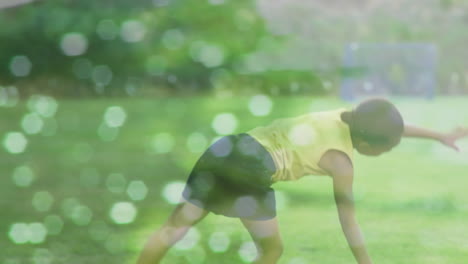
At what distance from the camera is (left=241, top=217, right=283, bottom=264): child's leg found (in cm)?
193

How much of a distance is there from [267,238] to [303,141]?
0.23 meters

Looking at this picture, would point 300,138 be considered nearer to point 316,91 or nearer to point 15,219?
point 15,219

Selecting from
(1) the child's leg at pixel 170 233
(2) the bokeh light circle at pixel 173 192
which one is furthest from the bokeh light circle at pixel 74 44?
(1) the child's leg at pixel 170 233

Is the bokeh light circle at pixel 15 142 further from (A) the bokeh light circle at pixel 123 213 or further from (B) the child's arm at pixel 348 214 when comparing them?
(B) the child's arm at pixel 348 214

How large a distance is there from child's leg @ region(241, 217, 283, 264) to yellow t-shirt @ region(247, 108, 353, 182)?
0.38ft

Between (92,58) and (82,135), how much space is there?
108 inches

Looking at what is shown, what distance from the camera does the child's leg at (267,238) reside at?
1933 mm

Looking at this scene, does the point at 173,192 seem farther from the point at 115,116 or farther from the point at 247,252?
the point at 115,116

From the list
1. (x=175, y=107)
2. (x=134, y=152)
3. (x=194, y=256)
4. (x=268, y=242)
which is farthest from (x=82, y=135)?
(x=268, y=242)

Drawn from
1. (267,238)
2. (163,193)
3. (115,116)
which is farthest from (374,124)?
(115,116)

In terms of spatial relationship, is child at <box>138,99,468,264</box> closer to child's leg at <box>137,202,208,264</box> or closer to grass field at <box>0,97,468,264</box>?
child's leg at <box>137,202,208,264</box>

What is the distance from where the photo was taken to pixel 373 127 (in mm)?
1950

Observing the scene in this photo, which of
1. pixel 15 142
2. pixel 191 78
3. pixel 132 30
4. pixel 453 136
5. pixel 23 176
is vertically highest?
pixel 132 30

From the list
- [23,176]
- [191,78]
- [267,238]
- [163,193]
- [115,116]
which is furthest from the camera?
[191,78]
